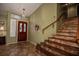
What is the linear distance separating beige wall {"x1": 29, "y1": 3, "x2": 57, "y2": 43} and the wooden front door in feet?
0.40

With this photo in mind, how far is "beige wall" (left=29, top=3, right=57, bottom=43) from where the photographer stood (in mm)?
2502

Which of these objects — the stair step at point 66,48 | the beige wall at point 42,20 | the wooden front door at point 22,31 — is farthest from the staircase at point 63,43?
the wooden front door at point 22,31

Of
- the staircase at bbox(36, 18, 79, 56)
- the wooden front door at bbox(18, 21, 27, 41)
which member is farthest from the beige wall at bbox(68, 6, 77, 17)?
the wooden front door at bbox(18, 21, 27, 41)

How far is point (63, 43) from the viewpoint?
245cm

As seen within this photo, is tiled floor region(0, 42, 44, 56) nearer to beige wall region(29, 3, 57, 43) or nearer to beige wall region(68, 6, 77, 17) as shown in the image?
beige wall region(29, 3, 57, 43)

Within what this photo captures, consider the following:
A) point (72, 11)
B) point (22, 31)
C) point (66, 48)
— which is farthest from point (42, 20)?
point (66, 48)

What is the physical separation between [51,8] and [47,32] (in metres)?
0.48

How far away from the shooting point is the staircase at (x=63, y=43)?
237 centimetres

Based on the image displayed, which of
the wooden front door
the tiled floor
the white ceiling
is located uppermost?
the white ceiling

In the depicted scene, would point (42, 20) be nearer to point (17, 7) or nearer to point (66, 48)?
point (17, 7)

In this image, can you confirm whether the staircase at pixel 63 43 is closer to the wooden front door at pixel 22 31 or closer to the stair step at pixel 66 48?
the stair step at pixel 66 48

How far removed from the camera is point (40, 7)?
2541mm

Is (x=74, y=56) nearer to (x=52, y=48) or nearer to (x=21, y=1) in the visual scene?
(x=52, y=48)

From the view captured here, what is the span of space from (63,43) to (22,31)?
33.8 inches
